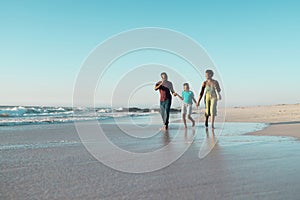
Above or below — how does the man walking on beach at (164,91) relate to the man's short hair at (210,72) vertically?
below

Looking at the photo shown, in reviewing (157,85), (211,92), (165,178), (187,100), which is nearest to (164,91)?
(157,85)

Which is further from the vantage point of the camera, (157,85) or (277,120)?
(277,120)

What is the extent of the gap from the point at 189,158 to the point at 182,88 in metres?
7.06

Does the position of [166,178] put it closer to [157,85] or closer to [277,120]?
[157,85]

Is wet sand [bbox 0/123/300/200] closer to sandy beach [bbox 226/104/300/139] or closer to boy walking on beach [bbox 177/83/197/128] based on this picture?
sandy beach [bbox 226/104/300/139]

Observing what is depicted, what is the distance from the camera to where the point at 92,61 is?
5859mm

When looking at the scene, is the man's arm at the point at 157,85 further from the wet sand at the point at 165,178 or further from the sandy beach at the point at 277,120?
the wet sand at the point at 165,178

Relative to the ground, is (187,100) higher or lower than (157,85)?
lower

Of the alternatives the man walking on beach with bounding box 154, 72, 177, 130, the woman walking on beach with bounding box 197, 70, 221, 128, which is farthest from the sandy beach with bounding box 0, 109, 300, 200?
the man walking on beach with bounding box 154, 72, 177, 130

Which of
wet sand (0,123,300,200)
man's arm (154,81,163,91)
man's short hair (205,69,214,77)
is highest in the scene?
man's short hair (205,69,214,77)

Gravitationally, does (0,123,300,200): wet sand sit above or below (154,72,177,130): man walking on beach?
below

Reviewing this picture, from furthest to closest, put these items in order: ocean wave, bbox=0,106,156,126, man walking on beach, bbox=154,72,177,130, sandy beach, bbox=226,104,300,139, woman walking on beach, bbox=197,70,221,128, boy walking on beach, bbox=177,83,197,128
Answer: ocean wave, bbox=0,106,156,126, boy walking on beach, bbox=177,83,197,128, man walking on beach, bbox=154,72,177,130, woman walking on beach, bbox=197,70,221,128, sandy beach, bbox=226,104,300,139

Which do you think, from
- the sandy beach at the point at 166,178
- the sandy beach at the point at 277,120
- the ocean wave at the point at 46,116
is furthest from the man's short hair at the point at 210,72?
the ocean wave at the point at 46,116

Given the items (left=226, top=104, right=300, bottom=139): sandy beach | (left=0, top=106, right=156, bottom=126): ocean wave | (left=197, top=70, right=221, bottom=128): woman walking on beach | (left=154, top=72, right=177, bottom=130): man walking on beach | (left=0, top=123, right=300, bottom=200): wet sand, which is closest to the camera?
(left=0, top=123, right=300, bottom=200): wet sand
